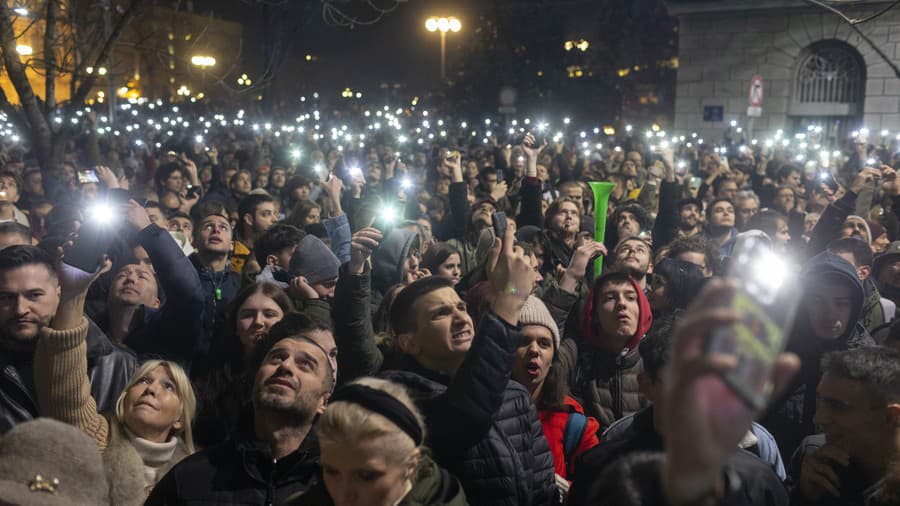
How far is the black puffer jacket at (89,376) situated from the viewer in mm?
3676

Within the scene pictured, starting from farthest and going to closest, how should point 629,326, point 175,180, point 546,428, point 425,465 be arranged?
point 175,180 → point 629,326 → point 546,428 → point 425,465

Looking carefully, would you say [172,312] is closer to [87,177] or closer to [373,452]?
[373,452]

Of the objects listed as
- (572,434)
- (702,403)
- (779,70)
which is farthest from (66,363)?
(779,70)

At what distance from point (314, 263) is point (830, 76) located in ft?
98.7

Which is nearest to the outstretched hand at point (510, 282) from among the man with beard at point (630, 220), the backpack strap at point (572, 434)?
the backpack strap at point (572, 434)

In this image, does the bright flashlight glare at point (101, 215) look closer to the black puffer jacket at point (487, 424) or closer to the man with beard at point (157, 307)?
the man with beard at point (157, 307)

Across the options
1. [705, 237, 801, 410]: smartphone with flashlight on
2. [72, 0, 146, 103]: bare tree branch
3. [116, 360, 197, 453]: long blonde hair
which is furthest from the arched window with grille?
[705, 237, 801, 410]: smartphone with flashlight on

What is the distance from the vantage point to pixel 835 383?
333 centimetres

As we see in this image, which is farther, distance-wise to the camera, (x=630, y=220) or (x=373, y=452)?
(x=630, y=220)

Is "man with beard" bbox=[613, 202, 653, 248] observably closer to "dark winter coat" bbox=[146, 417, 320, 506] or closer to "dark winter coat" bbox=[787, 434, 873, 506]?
"dark winter coat" bbox=[787, 434, 873, 506]

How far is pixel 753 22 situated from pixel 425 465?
3154 centimetres

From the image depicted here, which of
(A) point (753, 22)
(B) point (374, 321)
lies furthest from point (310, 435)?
(A) point (753, 22)

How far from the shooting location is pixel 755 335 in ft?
3.53

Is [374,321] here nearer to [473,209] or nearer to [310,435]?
[310,435]
